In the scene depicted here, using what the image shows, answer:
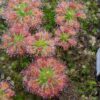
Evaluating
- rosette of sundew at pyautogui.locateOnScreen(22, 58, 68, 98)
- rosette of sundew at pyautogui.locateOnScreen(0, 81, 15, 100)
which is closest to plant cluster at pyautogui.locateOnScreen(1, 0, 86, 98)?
rosette of sundew at pyautogui.locateOnScreen(22, 58, 68, 98)

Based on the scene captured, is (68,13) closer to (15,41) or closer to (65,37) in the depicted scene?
(65,37)

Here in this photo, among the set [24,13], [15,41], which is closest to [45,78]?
[15,41]

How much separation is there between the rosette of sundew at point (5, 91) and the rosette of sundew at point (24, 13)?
1.12m

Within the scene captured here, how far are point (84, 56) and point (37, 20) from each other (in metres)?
0.95

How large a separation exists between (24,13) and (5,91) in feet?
4.61

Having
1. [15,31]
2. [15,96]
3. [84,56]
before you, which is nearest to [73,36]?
[84,56]

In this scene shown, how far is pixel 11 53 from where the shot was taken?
528cm

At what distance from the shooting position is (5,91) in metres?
4.88

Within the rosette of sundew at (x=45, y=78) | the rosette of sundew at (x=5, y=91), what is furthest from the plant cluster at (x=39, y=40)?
the rosette of sundew at (x=5, y=91)

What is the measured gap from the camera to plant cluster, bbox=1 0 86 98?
4914 millimetres

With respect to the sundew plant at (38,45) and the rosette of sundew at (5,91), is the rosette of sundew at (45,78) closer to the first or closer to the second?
the sundew plant at (38,45)

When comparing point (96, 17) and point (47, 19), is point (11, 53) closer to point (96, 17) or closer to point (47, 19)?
point (47, 19)

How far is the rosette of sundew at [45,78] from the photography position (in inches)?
192

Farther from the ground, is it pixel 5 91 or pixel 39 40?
pixel 39 40
